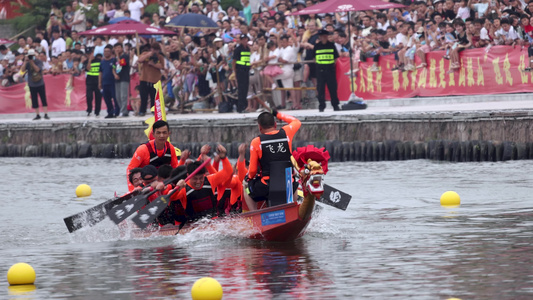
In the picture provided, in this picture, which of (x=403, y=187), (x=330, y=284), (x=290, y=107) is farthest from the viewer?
(x=290, y=107)

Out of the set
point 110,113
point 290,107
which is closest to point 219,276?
point 290,107

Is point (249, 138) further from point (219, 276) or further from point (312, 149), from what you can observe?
point (219, 276)

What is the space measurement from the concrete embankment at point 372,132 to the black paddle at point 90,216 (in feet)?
28.8

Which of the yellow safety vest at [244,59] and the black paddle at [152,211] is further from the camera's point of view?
the yellow safety vest at [244,59]

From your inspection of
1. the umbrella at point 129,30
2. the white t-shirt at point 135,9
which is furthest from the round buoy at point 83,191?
the white t-shirt at point 135,9

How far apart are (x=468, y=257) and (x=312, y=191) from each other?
168cm

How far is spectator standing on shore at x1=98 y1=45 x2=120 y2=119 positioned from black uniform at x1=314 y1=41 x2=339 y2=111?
20.0 ft

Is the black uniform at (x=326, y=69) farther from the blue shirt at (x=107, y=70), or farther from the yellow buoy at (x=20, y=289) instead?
the yellow buoy at (x=20, y=289)

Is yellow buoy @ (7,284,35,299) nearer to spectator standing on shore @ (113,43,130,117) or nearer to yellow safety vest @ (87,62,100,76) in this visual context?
spectator standing on shore @ (113,43,130,117)

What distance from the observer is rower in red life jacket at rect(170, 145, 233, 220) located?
1258 cm

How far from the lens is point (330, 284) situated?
30.9 ft

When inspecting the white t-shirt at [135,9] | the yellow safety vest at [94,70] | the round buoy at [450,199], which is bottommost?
the round buoy at [450,199]

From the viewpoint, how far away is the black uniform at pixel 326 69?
2395 cm

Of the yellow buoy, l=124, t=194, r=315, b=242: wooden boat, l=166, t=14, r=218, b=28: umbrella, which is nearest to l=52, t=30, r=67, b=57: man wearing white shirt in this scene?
l=166, t=14, r=218, b=28: umbrella
